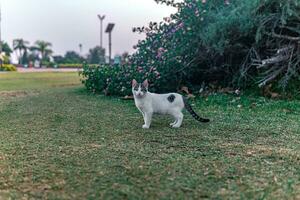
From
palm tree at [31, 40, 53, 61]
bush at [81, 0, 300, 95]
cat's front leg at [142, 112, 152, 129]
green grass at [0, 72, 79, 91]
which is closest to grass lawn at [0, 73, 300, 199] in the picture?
cat's front leg at [142, 112, 152, 129]

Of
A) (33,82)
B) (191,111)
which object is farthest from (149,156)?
(33,82)

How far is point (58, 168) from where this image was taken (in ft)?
7.57

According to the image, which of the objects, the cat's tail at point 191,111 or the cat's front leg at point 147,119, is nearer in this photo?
the cat's front leg at point 147,119

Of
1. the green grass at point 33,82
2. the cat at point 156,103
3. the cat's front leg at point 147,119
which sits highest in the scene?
the cat at point 156,103

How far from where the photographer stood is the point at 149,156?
2576 millimetres

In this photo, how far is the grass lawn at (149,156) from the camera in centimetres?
193

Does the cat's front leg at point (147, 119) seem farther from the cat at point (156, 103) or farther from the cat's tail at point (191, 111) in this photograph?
the cat's tail at point (191, 111)

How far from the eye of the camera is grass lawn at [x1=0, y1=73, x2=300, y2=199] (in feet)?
6.33

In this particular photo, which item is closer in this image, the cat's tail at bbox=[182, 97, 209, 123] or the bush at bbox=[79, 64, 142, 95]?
the cat's tail at bbox=[182, 97, 209, 123]

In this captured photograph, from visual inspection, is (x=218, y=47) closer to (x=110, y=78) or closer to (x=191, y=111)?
(x=110, y=78)

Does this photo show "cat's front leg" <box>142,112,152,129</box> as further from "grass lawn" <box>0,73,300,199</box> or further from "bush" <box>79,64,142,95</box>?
"bush" <box>79,64,142,95</box>

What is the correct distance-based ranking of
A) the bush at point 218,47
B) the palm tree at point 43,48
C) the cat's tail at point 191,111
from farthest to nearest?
1. the palm tree at point 43,48
2. the bush at point 218,47
3. the cat's tail at point 191,111

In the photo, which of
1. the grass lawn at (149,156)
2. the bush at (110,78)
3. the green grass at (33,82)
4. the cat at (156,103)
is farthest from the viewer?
the green grass at (33,82)

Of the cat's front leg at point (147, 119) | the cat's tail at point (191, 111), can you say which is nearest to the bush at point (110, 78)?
the cat's tail at point (191, 111)
